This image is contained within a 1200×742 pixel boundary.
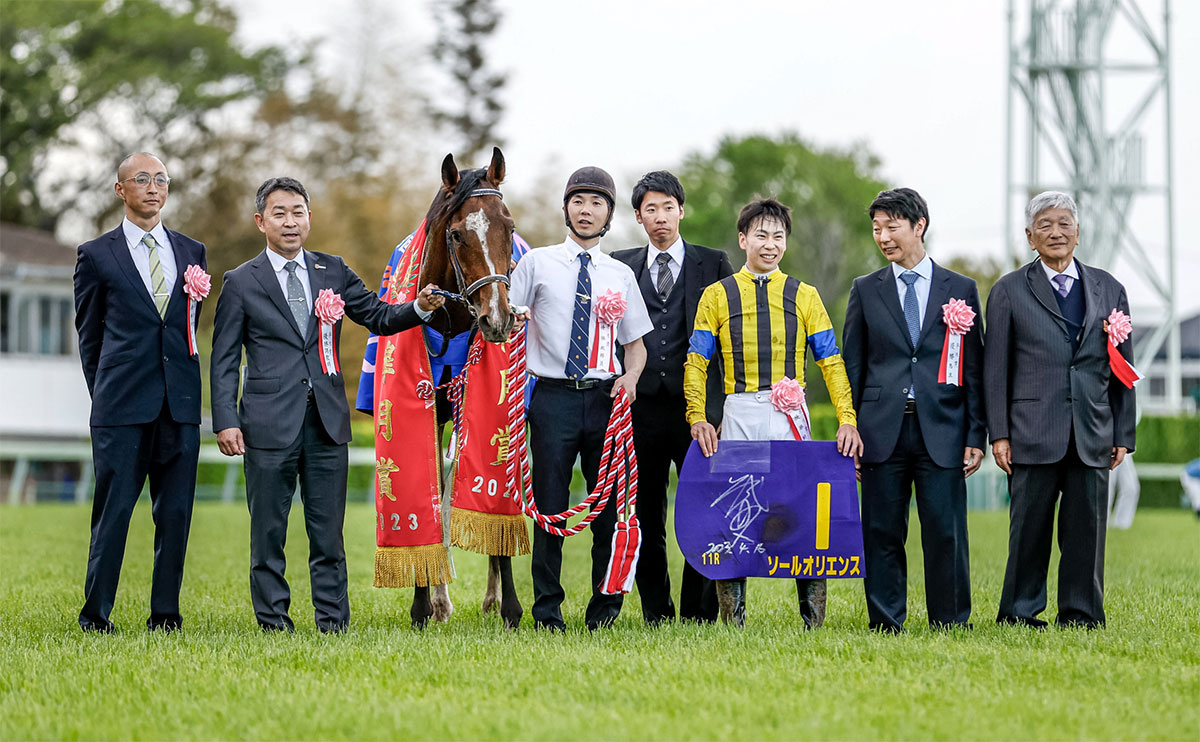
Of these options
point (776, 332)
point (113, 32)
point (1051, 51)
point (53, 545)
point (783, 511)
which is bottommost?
point (53, 545)

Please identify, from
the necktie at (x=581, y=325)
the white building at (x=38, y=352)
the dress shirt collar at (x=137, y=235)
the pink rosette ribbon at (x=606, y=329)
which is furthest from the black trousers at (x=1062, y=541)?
the white building at (x=38, y=352)

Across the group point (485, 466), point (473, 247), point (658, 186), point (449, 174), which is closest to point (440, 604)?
point (485, 466)

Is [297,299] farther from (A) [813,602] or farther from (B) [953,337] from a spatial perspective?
(B) [953,337]

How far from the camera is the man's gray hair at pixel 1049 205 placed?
21.4ft

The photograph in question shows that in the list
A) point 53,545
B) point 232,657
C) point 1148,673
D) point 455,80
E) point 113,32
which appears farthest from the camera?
point 455,80

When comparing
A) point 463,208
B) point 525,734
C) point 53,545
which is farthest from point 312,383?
point 53,545

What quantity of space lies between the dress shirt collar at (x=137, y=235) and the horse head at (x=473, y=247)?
Result: 1317mm

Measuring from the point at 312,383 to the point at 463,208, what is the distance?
1113 mm

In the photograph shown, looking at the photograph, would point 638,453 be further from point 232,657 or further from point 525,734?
point 525,734

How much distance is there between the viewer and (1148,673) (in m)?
4.93

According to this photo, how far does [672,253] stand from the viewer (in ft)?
22.1

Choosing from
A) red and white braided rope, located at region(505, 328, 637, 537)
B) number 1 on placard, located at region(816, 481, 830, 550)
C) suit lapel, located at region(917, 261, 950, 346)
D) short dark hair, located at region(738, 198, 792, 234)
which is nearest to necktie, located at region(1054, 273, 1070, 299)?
suit lapel, located at region(917, 261, 950, 346)

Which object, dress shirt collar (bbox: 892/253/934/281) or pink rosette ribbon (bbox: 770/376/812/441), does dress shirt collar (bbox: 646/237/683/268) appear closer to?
pink rosette ribbon (bbox: 770/376/812/441)

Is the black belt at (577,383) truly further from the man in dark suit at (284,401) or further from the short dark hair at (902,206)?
the short dark hair at (902,206)
